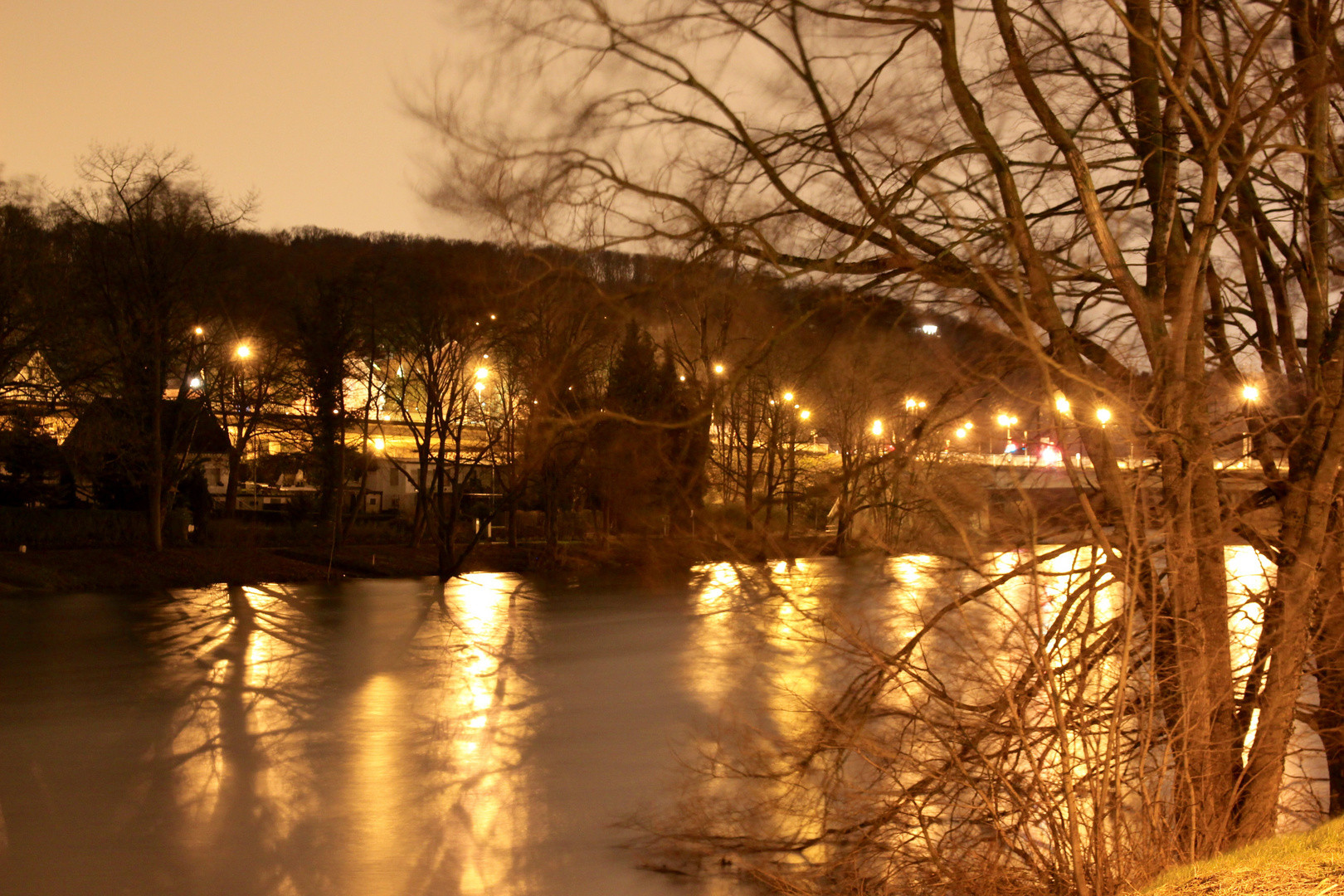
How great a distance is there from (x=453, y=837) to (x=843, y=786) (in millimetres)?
3809

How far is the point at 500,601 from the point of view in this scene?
24.1 m

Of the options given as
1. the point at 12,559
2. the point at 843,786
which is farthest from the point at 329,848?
the point at 12,559

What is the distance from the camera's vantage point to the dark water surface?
26.3 ft

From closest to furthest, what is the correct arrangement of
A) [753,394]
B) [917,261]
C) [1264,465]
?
[917,261] → [1264,465] → [753,394]

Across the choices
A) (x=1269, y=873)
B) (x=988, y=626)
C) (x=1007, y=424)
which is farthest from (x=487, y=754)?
(x=1269, y=873)

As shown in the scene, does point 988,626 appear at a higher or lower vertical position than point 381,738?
higher

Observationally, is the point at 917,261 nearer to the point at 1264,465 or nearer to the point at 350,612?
the point at 1264,465

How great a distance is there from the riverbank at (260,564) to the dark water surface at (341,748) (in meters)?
4.12

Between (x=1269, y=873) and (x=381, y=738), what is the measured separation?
8.84 meters

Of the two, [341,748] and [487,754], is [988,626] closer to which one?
[487,754]

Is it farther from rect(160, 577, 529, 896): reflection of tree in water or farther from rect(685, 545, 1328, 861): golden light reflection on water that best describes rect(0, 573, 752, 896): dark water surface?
rect(685, 545, 1328, 861): golden light reflection on water

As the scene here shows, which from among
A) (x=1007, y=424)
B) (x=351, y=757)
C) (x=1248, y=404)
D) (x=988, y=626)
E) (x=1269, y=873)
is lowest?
(x=351, y=757)

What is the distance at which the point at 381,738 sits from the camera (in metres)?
11.8

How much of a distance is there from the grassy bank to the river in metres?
1.58
